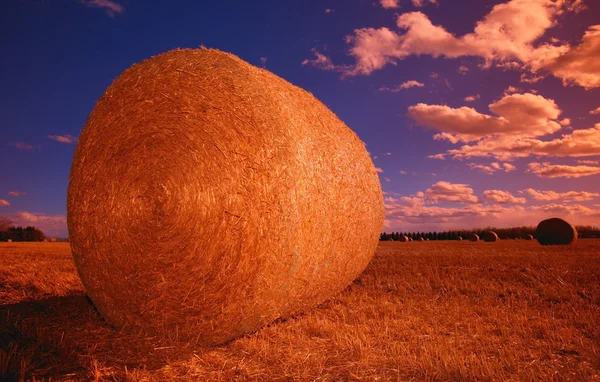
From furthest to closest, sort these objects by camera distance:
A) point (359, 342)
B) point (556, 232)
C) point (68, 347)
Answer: point (556, 232), point (68, 347), point (359, 342)

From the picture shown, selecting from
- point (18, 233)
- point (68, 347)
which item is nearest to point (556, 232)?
point (68, 347)

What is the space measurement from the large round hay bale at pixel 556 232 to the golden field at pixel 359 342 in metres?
15.8

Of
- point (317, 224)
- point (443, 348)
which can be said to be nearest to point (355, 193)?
point (317, 224)

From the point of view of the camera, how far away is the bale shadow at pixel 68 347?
3662 mm

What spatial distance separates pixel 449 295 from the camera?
6.82m

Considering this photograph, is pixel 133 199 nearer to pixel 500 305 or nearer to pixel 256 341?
pixel 256 341

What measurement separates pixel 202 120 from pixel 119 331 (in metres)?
2.47

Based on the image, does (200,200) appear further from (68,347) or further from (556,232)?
(556,232)

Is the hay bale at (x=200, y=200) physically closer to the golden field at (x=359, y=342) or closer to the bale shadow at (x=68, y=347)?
the bale shadow at (x=68, y=347)

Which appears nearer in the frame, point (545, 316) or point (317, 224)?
point (317, 224)

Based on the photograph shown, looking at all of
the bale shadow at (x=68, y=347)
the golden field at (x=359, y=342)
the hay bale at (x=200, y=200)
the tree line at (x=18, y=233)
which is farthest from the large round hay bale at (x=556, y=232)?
the tree line at (x=18, y=233)

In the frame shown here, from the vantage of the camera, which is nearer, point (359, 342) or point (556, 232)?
point (359, 342)

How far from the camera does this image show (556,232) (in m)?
21.2

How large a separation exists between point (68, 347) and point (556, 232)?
22479 millimetres
